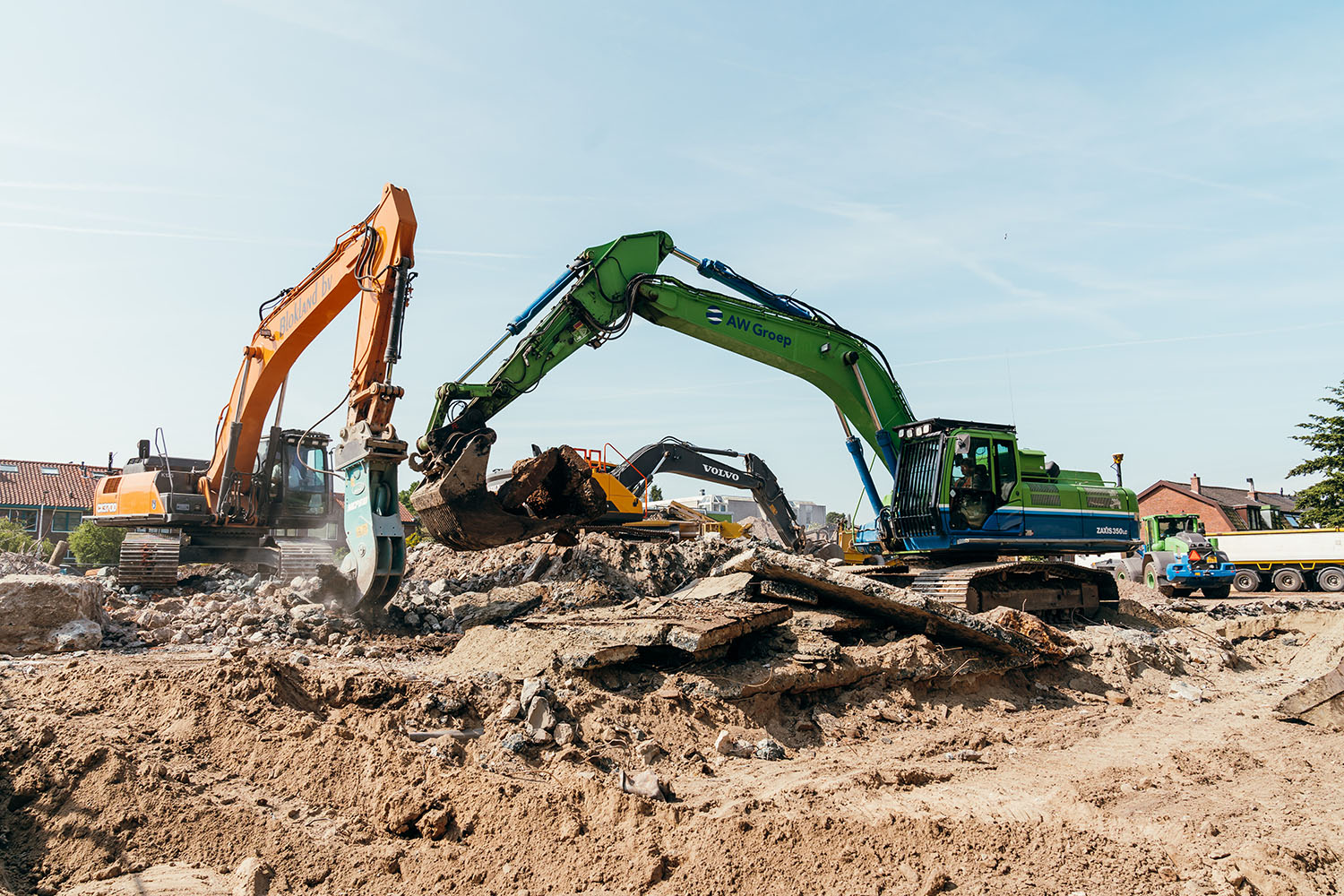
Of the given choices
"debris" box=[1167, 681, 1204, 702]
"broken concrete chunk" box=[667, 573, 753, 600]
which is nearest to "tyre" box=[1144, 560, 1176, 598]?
"debris" box=[1167, 681, 1204, 702]

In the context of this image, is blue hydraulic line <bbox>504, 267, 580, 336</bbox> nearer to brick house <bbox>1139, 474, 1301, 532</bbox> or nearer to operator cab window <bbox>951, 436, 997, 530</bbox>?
operator cab window <bbox>951, 436, 997, 530</bbox>

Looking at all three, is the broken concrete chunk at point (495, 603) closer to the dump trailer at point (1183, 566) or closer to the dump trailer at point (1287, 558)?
the dump trailer at point (1183, 566)

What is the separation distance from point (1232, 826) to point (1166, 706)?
3926mm

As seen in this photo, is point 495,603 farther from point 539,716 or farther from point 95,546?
point 95,546

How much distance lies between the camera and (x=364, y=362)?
877cm

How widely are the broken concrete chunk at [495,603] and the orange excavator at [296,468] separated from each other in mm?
1192

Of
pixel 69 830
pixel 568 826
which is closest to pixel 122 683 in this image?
pixel 69 830

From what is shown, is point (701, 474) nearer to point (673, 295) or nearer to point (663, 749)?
point (673, 295)

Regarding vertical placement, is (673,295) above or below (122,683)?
above

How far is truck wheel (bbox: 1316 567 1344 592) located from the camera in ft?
66.1

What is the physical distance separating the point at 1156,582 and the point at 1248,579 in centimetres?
415

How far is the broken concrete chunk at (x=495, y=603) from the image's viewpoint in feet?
30.0

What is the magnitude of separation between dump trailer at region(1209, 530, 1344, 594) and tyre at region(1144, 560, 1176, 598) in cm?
201

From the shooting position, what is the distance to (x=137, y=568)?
1082cm
